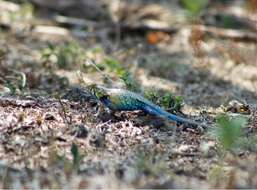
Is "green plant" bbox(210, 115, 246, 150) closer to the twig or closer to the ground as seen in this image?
the ground

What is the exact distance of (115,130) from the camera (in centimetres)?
344

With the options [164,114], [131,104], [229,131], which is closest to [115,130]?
[131,104]

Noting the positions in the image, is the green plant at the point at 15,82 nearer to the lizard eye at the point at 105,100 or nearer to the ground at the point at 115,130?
the ground at the point at 115,130

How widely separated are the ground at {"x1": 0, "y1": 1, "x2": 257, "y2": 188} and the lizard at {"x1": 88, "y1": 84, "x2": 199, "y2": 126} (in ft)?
0.17

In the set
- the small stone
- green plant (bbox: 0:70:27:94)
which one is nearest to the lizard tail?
the small stone

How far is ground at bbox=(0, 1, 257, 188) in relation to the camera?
2938mm

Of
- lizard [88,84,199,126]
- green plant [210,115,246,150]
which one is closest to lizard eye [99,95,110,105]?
lizard [88,84,199,126]

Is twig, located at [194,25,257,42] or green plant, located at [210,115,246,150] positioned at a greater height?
twig, located at [194,25,257,42]

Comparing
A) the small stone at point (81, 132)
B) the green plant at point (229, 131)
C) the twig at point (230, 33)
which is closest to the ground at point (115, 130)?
the small stone at point (81, 132)

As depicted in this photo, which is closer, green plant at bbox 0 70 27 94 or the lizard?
the lizard

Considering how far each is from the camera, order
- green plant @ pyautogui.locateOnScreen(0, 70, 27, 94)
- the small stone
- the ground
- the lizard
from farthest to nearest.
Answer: green plant @ pyautogui.locateOnScreen(0, 70, 27, 94)
the lizard
the small stone
the ground

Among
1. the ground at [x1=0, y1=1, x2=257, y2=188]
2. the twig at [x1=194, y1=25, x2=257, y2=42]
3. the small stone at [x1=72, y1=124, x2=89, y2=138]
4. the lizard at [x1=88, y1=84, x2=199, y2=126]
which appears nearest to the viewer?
the ground at [x1=0, y1=1, x2=257, y2=188]

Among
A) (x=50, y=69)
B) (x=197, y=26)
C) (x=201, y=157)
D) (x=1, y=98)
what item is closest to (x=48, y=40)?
(x=50, y=69)

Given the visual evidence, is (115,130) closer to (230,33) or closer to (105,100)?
(105,100)
